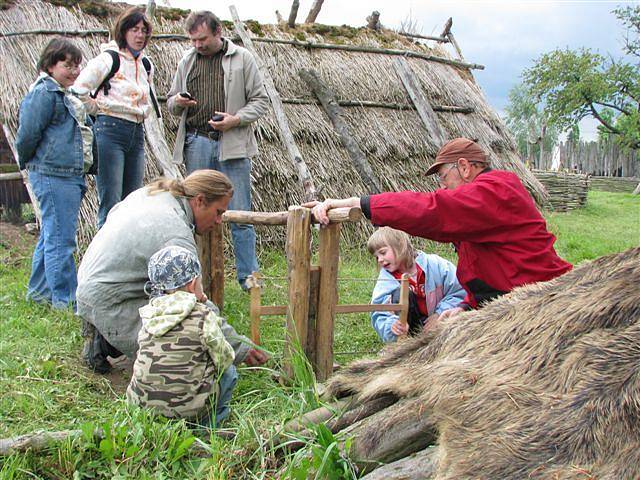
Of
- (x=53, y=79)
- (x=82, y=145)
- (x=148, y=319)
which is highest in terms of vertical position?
(x=53, y=79)

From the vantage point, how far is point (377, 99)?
394 inches

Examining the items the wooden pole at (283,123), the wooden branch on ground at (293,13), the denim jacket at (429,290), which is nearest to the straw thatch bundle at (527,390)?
the denim jacket at (429,290)

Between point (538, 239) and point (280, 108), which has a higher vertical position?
point (280, 108)

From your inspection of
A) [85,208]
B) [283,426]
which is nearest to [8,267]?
[85,208]

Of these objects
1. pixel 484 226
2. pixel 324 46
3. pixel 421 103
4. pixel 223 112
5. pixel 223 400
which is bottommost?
pixel 223 400

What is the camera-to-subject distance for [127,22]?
5316 millimetres

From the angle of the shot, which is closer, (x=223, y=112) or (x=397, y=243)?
(x=397, y=243)

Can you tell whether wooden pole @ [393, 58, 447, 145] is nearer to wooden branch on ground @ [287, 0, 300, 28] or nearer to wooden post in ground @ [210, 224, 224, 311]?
wooden branch on ground @ [287, 0, 300, 28]

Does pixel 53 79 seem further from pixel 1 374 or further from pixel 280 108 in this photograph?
pixel 280 108

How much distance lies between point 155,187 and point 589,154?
Answer: 3218cm

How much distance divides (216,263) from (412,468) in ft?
9.48

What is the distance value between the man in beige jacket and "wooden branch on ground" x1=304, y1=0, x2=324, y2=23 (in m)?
5.54

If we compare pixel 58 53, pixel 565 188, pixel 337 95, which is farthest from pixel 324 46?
pixel 565 188

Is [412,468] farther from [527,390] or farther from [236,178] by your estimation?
[236,178]
